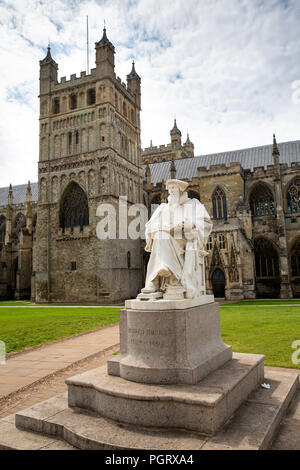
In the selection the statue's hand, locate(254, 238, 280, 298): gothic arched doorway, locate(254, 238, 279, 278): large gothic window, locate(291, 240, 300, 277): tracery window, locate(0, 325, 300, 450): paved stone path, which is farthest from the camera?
locate(254, 238, 279, 278): large gothic window

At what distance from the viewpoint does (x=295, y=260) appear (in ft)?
94.4

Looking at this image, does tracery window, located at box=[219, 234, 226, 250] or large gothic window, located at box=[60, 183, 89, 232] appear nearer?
tracery window, located at box=[219, 234, 226, 250]

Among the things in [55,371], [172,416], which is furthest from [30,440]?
[55,371]

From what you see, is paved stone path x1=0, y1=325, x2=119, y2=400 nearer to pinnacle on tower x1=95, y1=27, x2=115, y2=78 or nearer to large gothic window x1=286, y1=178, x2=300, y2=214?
large gothic window x1=286, y1=178, x2=300, y2=214

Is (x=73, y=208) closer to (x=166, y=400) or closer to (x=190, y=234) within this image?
(x=190, y=234)

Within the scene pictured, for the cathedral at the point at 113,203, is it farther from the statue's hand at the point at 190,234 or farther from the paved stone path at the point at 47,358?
the statue's hand at the point at 190,234

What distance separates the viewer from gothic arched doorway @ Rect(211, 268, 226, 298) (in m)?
27.5

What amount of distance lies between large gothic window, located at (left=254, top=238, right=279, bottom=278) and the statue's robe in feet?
84.6

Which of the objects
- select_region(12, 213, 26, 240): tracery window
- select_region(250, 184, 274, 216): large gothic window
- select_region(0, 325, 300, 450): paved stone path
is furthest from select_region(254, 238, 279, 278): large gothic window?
select_region(12, 213, 26, 240): tracery window

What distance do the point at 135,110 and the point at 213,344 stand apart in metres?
33.5

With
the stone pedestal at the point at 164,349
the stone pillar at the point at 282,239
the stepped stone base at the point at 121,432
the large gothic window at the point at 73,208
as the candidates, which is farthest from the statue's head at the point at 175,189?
the large gothic window at the point at 73,208

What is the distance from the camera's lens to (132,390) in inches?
148

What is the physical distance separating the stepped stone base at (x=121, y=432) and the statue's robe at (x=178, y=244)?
159cm

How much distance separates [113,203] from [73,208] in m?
4.55
